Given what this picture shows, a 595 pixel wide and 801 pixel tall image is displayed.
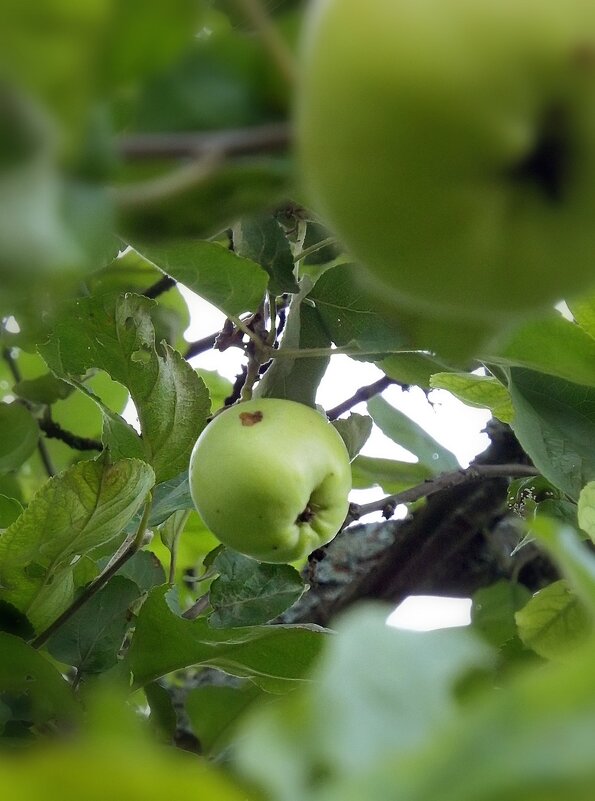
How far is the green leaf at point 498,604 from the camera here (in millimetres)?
1351

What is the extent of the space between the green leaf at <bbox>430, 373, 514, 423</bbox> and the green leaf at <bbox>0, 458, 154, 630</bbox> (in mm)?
349

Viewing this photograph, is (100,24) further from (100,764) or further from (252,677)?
(252,677)

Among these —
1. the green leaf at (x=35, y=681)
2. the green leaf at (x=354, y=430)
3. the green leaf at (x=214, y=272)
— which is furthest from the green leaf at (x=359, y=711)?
the green leaf at (x=354, y=430)

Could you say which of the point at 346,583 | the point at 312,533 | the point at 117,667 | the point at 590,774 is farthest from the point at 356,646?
the point at 346,583

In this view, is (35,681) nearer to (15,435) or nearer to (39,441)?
(15,435)

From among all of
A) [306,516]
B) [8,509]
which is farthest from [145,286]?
[306,516]

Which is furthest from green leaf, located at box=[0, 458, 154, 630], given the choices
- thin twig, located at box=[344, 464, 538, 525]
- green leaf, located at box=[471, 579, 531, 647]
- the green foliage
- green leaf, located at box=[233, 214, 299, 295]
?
green leaf, located at box=[471, 579, 531, 647]

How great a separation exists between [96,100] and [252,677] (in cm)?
71

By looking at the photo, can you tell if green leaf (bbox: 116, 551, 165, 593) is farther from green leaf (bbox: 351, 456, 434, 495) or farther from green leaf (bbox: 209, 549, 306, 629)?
green leaf (bbox: 351, 456, 434, 495)

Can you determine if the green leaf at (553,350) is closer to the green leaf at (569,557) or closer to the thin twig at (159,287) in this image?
the green leaf at (569,557)

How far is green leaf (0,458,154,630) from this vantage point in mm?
821

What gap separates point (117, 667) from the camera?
102 centimetres

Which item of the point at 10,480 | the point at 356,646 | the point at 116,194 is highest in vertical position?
the point at 116,194

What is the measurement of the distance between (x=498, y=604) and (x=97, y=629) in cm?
70
